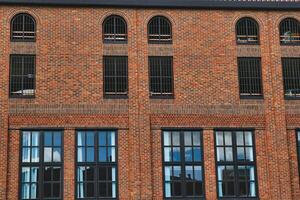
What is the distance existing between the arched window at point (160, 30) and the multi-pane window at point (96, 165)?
178 inches

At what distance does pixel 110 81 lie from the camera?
25812mm

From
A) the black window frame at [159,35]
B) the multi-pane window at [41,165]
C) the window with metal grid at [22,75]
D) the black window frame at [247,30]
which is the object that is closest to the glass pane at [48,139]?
the multi-pane window at [41,165]

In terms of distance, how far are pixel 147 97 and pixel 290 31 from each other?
7115 millimetres

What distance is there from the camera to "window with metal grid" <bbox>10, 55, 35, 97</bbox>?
82.8 feet

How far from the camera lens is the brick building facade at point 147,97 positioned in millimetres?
24906

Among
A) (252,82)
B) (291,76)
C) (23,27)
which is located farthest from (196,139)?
(23,27)

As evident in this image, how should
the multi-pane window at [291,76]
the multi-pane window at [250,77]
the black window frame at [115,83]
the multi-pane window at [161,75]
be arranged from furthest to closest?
the multi-pane window at [291,76] → the multi-pane window at [250,77] → the multi-pane window at [161,75] → the black window frame at [115,83]

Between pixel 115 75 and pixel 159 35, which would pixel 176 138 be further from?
pixel 159 35

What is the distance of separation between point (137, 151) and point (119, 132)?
3.57 ft

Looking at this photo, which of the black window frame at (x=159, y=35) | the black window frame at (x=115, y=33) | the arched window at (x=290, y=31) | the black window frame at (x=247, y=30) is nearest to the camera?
the black window frame at (x=115, y=33)

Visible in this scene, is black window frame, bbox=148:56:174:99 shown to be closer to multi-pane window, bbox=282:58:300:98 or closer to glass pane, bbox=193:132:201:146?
glass pane, bbox=193:132:201:146

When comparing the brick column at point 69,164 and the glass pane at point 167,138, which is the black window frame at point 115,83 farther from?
the glass pane at point 167,138

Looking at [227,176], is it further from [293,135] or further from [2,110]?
[2,110]

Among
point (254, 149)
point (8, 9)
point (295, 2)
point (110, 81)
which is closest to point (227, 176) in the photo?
point (254, 149)
